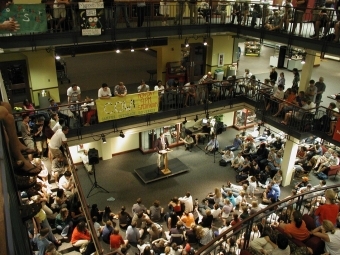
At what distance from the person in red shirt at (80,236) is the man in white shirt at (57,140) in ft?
8.25

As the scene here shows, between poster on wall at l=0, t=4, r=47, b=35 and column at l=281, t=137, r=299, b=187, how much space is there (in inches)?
435

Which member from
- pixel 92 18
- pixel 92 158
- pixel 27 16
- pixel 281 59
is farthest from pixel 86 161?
pixel 281 59

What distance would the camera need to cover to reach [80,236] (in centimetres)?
930

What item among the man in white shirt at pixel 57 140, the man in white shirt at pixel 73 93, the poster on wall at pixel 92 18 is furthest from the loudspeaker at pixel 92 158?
the poster on wall at pixel 92 18

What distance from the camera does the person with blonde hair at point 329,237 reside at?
6000 mm

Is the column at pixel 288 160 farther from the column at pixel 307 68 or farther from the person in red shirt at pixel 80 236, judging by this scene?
the person in red shirt at pixel 80 236

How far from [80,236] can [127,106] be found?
5.43m

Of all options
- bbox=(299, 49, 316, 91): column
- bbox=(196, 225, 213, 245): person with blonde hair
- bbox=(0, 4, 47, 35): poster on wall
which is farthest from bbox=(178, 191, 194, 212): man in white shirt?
bbox=(0, 4, 47, 35): poster on wall

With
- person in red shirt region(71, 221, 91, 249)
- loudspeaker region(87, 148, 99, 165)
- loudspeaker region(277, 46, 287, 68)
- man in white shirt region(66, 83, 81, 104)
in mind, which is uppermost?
man in white shirt region(66, 83, 81, 104)

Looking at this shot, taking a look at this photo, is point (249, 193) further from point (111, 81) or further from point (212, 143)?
point (111, 81)

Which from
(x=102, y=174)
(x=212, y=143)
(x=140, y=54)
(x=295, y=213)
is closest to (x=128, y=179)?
(x=102, y=174)

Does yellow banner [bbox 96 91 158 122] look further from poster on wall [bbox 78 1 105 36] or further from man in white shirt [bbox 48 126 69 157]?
poster on wall [bbox 78 1 105 36]

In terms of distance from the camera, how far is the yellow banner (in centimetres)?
1262

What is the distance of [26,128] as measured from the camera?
34.0 ft
